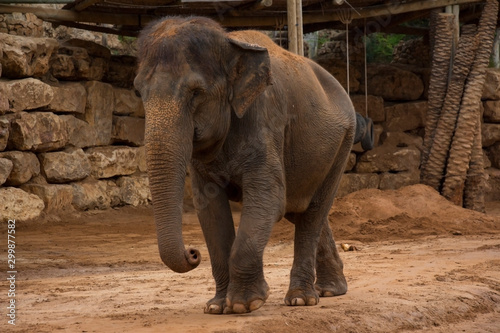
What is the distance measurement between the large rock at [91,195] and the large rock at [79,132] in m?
0.70

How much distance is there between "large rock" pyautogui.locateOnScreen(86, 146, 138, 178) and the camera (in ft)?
50.0

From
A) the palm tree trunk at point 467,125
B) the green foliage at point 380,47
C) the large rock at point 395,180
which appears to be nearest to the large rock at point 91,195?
the large rock at point 395,180

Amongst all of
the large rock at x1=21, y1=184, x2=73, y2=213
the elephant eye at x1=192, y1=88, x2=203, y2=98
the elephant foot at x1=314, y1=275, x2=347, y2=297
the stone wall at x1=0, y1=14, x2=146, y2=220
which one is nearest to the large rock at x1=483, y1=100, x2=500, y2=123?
the stone wall at x1=0, y1=14, x2=146, y2=220

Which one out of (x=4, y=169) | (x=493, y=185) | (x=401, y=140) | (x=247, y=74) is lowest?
(x=493, y=185)

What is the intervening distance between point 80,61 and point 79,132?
1243 millimetres

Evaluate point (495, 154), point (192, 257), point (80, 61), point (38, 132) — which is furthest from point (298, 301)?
point (495, 154)

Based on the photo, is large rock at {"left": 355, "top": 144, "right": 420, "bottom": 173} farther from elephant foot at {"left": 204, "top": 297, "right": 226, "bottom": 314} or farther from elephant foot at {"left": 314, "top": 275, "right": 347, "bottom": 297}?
elephant foot at {"left": 204, "top": 297, "right": 226, "bottom": 314}

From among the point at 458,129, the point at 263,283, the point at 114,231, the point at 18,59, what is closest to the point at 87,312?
the point at 263,283

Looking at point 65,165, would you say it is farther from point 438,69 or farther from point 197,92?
point 197,92

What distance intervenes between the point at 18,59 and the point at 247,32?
7604 millimetres

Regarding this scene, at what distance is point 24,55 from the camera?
13.4 m

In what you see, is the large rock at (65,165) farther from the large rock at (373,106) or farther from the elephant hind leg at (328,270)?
the elephant hind leg at (328,270)

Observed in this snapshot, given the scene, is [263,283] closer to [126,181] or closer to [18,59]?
[18,59]

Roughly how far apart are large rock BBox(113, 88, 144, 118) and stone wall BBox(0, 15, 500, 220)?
19mm
